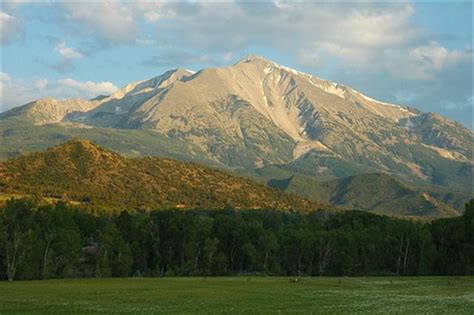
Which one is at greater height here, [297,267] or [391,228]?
[391,228]

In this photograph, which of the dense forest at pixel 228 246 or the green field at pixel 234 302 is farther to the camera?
the dense forest at pixel 228 246

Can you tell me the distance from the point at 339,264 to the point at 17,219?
6432cm

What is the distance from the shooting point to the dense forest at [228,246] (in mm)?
113375

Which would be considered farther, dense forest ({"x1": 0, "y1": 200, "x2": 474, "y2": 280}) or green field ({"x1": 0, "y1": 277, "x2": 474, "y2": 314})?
dense forest ({"x1": 0, "y1": 200, "x2": 474, "y2": 280})

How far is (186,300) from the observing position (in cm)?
5216

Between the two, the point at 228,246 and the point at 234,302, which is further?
the point at 228,246

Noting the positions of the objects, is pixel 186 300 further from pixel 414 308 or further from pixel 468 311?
pixel 468 311

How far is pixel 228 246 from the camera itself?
136m

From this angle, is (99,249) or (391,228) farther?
(391,228)

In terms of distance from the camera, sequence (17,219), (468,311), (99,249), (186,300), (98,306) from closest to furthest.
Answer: (468,311) → (98,306) → (186,300) → (17,219) → (99,249)

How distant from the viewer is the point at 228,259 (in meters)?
135

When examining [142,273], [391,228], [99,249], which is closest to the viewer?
[99,249]

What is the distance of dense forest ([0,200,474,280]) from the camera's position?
372ft

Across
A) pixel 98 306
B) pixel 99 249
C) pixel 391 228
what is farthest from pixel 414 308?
pixel 391 228
